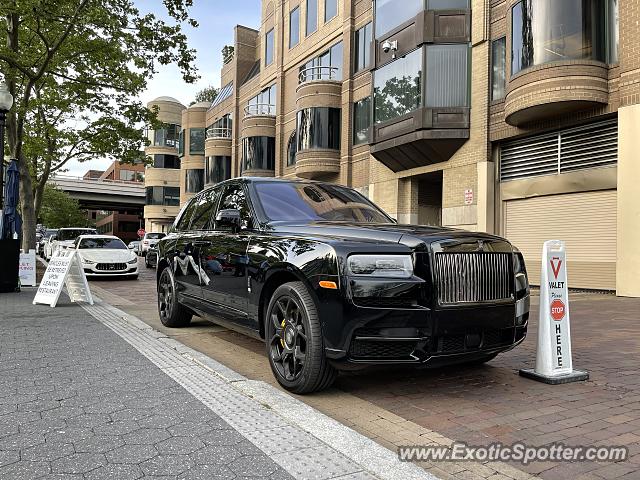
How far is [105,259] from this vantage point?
51.6 feet

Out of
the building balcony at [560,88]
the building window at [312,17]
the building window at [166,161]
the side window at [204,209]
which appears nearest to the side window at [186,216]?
the side window at [204,209]

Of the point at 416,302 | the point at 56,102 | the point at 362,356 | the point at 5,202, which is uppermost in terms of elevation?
the point at 56,102

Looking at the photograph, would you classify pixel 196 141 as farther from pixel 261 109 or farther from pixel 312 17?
pixel 312 17

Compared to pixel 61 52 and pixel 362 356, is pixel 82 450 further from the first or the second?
pixel 61 52

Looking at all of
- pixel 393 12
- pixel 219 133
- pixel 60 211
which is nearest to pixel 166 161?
pixel 60 211

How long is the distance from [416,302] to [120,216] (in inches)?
3920

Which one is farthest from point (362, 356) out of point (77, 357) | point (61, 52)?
point (61, 52)

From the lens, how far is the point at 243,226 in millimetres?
5074

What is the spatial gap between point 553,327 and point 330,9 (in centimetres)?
2366

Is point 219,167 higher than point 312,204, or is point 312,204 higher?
point 219,167

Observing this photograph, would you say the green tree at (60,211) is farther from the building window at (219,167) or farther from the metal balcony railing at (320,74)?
the metal balcony railing at (320,74)

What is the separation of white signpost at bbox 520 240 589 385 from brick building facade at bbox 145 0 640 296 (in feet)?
28.5

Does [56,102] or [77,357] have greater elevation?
[56,102]

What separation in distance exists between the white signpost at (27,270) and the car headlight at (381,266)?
11.1m
